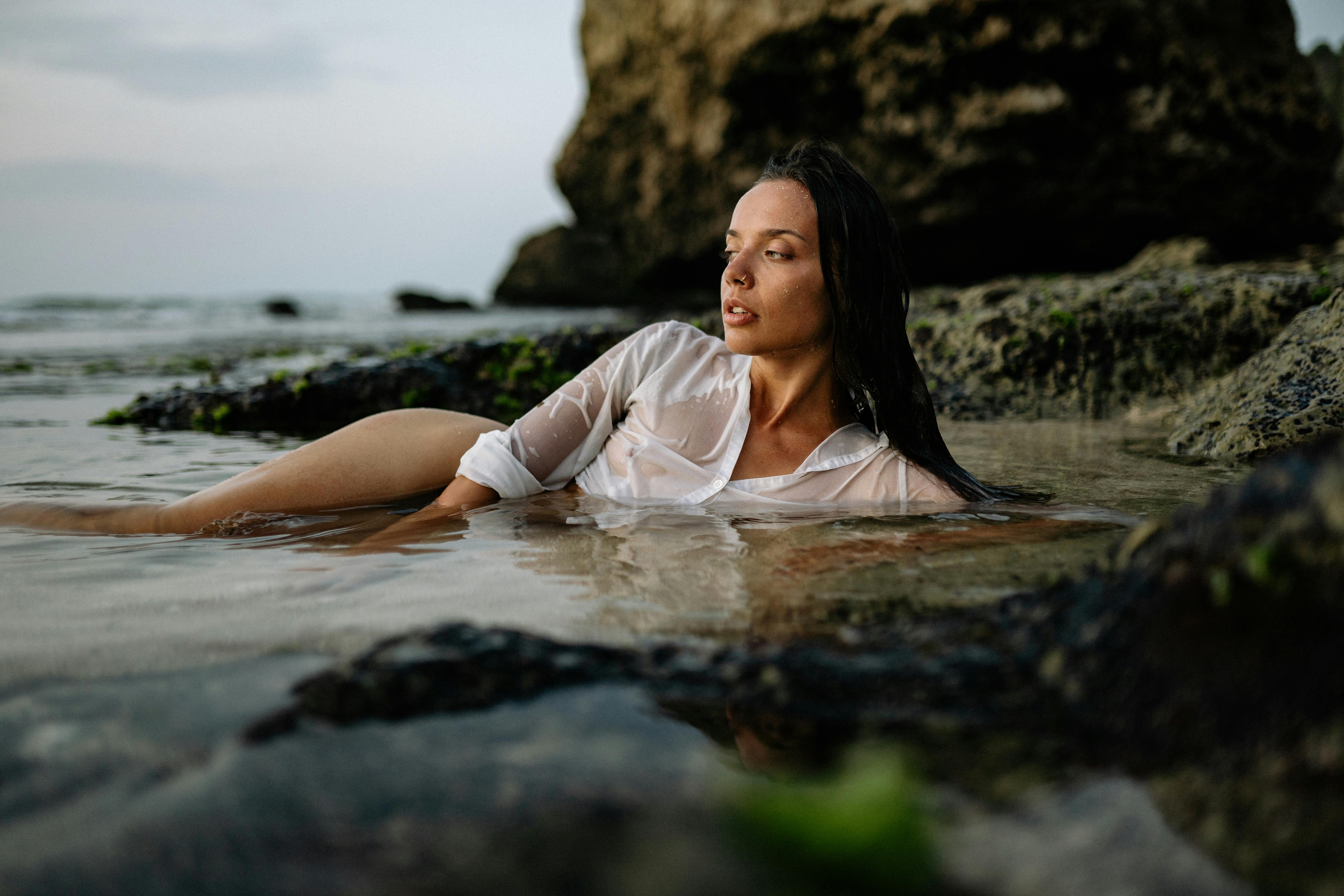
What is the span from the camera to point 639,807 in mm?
1205

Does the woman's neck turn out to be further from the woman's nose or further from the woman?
the woman's nose

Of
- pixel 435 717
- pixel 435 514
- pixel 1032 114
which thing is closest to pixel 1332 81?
pixel 1032 114

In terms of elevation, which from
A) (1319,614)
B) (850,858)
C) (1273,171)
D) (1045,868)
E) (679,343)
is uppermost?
(1273,171)

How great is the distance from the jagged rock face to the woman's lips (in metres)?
12.7

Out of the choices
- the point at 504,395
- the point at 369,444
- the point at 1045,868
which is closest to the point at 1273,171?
the point at 504,395

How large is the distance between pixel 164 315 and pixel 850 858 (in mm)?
27405

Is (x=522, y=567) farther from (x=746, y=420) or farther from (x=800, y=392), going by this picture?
(x=800, y=392)

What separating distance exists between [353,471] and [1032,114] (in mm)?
13650

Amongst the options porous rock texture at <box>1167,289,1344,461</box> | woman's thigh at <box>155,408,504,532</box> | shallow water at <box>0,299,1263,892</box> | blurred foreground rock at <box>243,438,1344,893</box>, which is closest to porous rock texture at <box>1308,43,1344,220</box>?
porous rock texture at <box>1167,289,1344,461</box>

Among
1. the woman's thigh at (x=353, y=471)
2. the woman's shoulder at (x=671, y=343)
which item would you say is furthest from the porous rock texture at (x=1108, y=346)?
the woman's thigh at (x=353, y=471)

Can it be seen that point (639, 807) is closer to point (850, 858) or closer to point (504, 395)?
point (850, 858)

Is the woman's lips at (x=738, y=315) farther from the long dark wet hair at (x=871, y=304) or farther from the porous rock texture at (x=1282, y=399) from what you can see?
the porous rock texture at (x=1282, y=399)

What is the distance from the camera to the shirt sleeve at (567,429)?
3.22m

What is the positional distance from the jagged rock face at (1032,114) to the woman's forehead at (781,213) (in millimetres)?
12361
